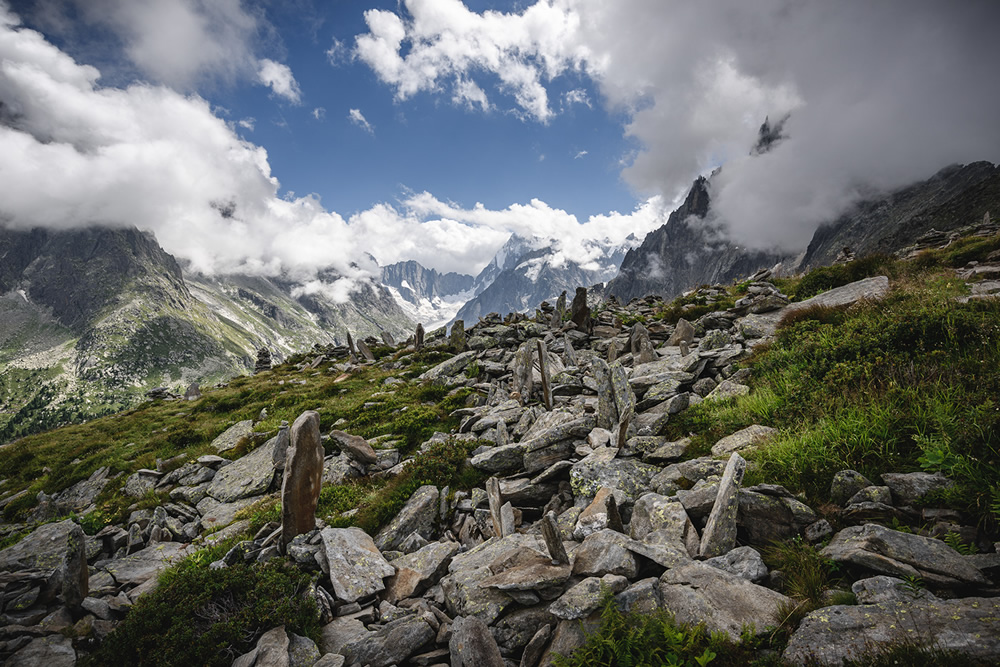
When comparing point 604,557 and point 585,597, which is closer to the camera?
point 585,597

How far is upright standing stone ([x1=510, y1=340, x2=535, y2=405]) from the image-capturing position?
18.5m

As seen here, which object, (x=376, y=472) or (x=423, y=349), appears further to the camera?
(x=423, y=349)

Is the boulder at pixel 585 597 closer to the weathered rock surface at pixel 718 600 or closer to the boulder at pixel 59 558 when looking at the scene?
the weathered rock surface at pixel 718 600

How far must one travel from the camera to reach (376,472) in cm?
1446

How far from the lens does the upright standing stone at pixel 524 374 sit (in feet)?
60.5

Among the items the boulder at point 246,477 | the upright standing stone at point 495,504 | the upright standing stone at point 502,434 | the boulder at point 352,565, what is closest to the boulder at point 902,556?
the upright standing stone at point 495,504

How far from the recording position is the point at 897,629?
403 centimetres

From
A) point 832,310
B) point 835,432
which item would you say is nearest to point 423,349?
point 832,310

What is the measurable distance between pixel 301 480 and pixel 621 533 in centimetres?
849

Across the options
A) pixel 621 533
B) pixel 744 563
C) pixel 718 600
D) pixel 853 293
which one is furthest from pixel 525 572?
pixel 853 293

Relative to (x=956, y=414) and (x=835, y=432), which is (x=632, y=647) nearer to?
(x=835, y=432)

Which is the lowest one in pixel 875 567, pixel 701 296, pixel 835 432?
pixel 875 567

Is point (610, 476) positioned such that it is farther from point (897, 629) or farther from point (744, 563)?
point (897, 629)

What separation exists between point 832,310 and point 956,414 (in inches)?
390
